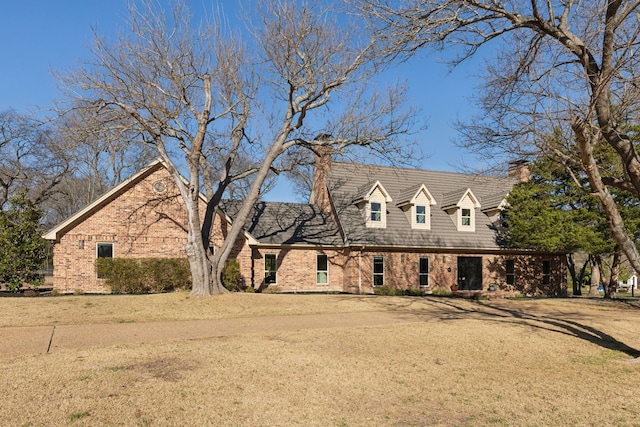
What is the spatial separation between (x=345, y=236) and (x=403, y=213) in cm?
428

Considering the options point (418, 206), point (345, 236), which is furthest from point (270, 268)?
point (418, 206)

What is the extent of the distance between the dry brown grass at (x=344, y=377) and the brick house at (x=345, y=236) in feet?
26.4

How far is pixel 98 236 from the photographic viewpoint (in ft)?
70.3

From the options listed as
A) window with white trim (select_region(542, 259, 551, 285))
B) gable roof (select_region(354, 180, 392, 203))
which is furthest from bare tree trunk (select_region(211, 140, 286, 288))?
window with white trim (select_region(542, 259, 551, 285))

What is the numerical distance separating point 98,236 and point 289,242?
8.83 m

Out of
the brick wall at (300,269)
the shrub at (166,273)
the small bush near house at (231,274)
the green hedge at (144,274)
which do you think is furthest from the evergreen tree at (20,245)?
the brick wall at (300,269)

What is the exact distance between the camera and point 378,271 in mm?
25391

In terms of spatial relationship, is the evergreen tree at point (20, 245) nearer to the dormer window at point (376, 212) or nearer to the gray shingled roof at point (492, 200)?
the dormer window at point (376, 212)

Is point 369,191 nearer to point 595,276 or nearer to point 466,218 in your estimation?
point 466,218

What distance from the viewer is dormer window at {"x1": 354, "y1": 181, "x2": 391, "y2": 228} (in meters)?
26.1

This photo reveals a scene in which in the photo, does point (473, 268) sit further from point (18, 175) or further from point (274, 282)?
point (18, 175)

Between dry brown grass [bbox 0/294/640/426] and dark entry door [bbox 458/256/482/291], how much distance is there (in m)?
13.2

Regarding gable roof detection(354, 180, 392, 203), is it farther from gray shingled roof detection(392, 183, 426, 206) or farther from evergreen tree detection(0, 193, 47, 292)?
evergreen tree detection(0, 193, 47, 292)

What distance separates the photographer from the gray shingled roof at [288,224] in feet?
81.5
